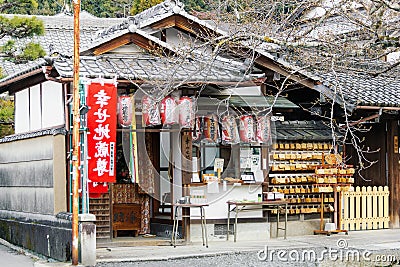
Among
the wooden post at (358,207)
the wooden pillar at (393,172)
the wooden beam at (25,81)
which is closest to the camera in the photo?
the wooden beam at (25,81)

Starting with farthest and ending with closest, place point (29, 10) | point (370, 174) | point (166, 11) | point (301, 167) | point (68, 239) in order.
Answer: point (29, 10), point (370, 174), point (301, 167), point (166, 11), point (68, 239)

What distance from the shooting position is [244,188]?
1692 centimetres

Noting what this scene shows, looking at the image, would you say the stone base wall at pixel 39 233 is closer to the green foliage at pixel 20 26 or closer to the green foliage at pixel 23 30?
the green foliage at pixel 23 30

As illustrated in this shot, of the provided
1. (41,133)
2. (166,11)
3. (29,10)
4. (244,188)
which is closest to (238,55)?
(166,11)

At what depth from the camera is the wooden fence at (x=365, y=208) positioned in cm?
1856

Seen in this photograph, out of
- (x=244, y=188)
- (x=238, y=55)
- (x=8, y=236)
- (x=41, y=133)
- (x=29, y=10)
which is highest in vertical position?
(x=29, y=10)

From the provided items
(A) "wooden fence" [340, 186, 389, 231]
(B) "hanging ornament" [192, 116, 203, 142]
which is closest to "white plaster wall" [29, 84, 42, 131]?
(B) "hanging ornament" [192, 116, 203, 142]

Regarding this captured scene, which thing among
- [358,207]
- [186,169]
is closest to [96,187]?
[186,169]

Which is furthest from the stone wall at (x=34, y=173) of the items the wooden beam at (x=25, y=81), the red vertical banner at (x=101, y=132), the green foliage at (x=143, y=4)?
the green foliage at (x=143, y=4)

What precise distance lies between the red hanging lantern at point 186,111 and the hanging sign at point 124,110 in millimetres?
1118

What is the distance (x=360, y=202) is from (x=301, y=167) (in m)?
2.13

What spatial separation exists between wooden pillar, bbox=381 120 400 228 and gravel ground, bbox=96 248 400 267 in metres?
4.59

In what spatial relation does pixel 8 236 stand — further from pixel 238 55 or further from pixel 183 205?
pixel 238 55

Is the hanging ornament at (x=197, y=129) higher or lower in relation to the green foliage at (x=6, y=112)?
lower
